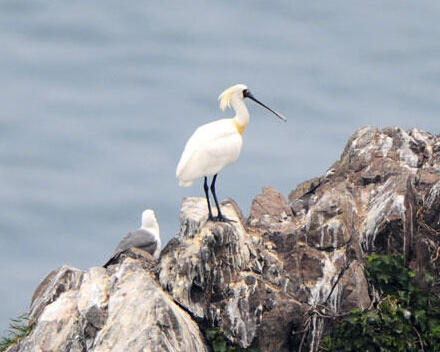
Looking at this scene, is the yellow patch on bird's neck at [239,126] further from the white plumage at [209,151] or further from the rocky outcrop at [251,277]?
the rocky outcrop at [251,277]

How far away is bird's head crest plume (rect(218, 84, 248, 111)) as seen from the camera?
2212 cm

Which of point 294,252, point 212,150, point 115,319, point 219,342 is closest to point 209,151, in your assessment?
point 212,150

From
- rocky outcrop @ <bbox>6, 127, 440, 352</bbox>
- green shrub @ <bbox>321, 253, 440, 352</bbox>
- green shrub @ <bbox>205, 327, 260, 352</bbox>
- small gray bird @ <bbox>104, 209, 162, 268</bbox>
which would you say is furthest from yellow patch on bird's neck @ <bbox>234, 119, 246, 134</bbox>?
green shrub @ <bbox>205, 327, 260, 352</bbox>

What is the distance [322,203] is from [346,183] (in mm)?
1380

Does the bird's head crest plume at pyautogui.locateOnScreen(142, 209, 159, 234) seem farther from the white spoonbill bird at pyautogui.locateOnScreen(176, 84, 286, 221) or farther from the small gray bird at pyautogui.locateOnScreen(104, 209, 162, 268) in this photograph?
the white spoonbill bird at pyautogui.locateOnScreen(176, 84, 286, 221)

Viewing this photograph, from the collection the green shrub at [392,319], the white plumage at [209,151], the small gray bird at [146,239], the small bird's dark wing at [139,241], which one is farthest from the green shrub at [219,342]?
the small bird's dark wing at [139,241]

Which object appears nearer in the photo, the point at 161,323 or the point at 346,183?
the point at 161,323

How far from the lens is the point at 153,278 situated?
19.0 metres

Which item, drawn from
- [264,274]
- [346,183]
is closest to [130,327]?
[264,274]

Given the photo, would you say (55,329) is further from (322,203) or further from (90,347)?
(322,203)

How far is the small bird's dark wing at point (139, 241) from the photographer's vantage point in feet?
78.0

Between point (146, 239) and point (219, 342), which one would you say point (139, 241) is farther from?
point (219, 342)

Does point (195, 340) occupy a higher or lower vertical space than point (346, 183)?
lower

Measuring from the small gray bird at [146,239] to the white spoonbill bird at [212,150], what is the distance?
10.8ft
